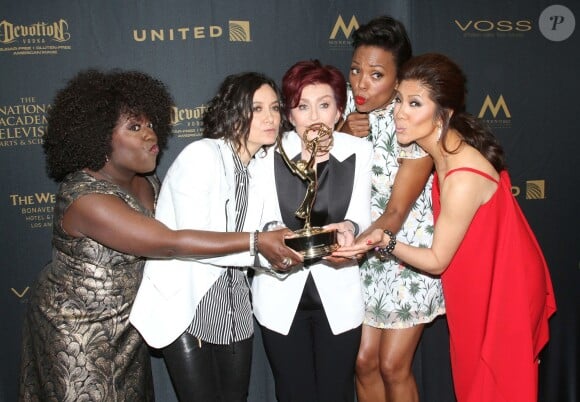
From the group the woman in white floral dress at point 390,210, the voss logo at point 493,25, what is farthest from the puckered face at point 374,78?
the voss logo at point 493,25

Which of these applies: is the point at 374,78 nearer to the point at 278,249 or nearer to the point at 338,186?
the point at 338,186

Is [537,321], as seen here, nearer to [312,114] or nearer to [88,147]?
[312,114]

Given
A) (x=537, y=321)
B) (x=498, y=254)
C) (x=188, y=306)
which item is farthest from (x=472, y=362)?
(x=188, y=306)

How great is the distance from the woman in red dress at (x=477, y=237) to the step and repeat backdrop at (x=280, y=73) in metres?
1.15

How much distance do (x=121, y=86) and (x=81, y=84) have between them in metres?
0.16

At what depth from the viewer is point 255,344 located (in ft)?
11.9

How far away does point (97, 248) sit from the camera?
2334 millimetres

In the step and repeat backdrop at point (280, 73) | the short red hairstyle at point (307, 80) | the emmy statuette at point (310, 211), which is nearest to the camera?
the emmy statuette at point (310, 211)

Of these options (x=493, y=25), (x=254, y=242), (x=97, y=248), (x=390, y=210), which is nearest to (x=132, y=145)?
(x=97, y=248)

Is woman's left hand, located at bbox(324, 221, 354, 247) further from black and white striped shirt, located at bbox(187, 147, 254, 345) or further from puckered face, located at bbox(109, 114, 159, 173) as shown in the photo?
puckered face, located at bbox(109, 114, 159, 173)

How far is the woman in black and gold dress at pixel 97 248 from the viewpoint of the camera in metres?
2.22

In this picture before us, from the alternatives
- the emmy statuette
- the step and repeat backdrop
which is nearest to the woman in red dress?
the emmy statuette

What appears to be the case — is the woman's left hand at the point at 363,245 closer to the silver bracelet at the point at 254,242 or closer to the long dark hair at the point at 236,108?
the silver bracelet at the point at 254,242

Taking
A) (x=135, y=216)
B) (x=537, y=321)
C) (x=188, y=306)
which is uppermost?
(x=135, y=216)
